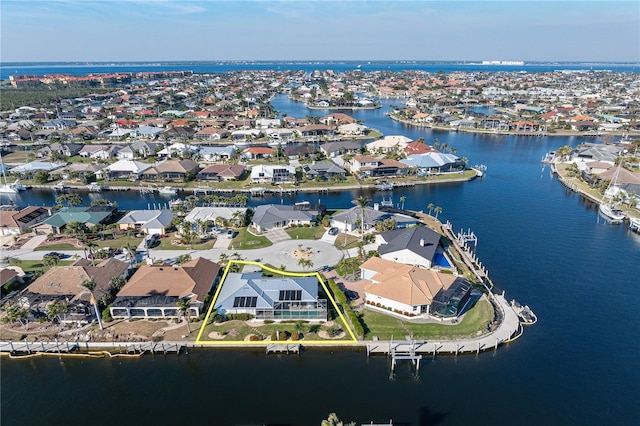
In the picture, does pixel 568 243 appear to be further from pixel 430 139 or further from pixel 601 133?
pixel 601 133

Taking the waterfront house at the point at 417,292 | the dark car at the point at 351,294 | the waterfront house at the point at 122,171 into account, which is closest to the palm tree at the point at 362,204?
the waterfront house at the point at 417,292

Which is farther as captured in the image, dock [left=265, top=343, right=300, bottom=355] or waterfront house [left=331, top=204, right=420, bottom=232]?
waterfront house [left=331, top=204, right=420, bottom=232]

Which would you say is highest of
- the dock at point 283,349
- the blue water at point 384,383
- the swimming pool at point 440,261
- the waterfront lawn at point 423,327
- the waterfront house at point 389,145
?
the waterfront house at point 389,145

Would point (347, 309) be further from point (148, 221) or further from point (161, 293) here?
point (148, 221)

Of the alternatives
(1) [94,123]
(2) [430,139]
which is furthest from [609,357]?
(1) [94,123]

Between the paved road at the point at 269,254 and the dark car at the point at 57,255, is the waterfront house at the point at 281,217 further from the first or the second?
the dark car at the point at 57,255

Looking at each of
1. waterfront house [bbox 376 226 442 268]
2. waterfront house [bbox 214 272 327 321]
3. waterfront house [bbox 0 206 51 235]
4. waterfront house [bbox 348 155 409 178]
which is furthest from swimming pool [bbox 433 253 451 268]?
waterfront house [bbox 0 206 51 235]

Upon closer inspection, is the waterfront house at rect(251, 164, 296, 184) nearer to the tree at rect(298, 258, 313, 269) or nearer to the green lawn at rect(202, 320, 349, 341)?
the tree at rect(298, 258, 313, 269)

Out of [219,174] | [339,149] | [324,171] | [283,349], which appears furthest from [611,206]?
[219,174]
